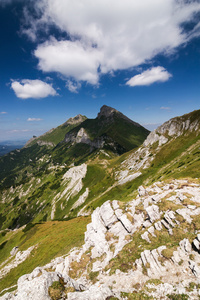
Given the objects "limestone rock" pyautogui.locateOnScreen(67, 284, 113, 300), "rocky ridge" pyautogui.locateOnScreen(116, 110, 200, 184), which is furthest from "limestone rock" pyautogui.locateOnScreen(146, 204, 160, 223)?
"rocky ridge" pyautogui.locateOnScreen(116, 110, 200, 184)

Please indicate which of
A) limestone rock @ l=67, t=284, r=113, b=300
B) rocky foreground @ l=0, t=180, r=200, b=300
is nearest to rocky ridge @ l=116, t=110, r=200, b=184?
rocky foreground @ l=0, t=180, r=200, b=300

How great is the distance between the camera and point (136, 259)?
21.9m

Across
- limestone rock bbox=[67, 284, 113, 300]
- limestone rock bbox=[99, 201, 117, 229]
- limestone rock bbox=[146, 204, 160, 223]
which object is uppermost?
limestone rock bbox=[146, 204, 160, 223]

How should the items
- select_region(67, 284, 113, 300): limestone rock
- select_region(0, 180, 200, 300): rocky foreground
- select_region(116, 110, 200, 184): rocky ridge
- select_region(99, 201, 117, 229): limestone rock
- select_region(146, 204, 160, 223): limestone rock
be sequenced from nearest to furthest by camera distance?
select_region(67, 284, 113, 300): limestone rock
select_region(0, 180, 200, 300): rocky foreground
select_region(146, 204, 160, 223): limestone rock
select_region(99, 201, 117, 229): limestone rock
select_region(116, 110, 200, 184): rocky ridge

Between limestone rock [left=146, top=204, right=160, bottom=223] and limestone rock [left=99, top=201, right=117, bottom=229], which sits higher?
limestone rock [left=146, top=204, right=160, bottom=223]

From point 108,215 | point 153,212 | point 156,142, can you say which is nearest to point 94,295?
point 153,212

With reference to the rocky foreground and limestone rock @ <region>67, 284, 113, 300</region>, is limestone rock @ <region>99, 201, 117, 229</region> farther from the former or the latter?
limestone rock @ <region>67, 284, 113, 300</region>

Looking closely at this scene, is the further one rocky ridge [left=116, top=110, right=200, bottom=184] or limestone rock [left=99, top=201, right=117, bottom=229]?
rocky ridge [left=116, top=110, right=200, bottom=184]

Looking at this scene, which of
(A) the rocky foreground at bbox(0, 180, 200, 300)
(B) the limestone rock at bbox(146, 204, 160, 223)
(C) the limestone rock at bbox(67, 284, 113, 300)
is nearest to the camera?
(C) the limestone rock at bbox(67, 284, 113, 300)

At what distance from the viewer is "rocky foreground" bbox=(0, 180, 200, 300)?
16500mm

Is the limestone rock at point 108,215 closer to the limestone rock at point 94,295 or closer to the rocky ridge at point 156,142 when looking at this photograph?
the limestone rock at point 94,295

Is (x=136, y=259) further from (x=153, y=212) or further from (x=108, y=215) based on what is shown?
(x=108, y=215)

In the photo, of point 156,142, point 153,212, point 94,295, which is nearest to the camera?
point 94,295

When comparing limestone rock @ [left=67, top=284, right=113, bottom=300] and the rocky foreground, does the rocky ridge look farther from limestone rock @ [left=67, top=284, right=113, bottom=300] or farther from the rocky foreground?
limestone rock @ [left=67, top=284, right=113, bottom=300]
